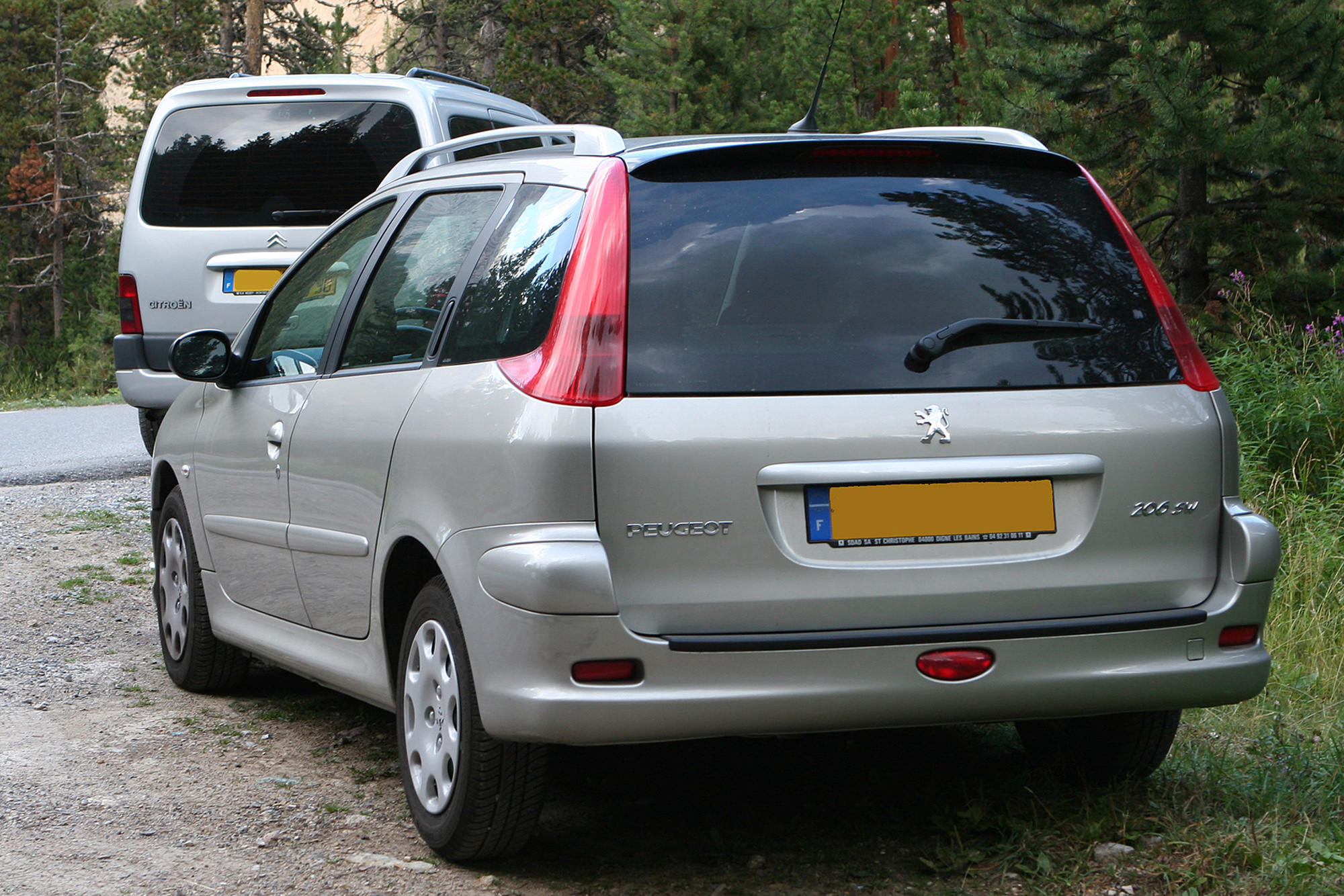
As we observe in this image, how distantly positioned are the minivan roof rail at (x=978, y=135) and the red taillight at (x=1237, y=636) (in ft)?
4.14

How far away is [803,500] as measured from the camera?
3158mm

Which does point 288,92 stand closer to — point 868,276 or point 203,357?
point 203,357

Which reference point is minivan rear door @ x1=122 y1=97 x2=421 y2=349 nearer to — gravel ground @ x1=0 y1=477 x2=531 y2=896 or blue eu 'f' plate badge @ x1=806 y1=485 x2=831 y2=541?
gravel ground @ x1=0 y1=477 x2=531 y2=896

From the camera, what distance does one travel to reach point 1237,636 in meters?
3.42

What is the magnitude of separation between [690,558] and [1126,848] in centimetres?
136

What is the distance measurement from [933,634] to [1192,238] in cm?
935

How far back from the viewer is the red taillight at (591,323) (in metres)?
3.14

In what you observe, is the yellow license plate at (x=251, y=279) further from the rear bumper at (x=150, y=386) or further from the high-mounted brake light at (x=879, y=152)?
the high-mounted brake light at (x=879, y=152)

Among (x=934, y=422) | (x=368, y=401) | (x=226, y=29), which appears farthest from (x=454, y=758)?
(x=226, y=29)

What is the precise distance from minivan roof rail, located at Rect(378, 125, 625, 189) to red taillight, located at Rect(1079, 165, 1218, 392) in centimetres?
123

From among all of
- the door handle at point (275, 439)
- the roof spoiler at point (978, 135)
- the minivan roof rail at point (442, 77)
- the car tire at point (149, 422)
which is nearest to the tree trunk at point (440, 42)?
the minivan roof rail at point (442, 77)

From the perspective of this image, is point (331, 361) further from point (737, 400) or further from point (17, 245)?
point (17, 245)

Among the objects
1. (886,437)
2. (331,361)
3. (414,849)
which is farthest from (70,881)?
(886,437)

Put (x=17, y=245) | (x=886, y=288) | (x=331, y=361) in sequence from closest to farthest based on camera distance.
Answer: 1. (x=886, y=288)
2. (x=331, y=361)
3. (x=17, y=245)
